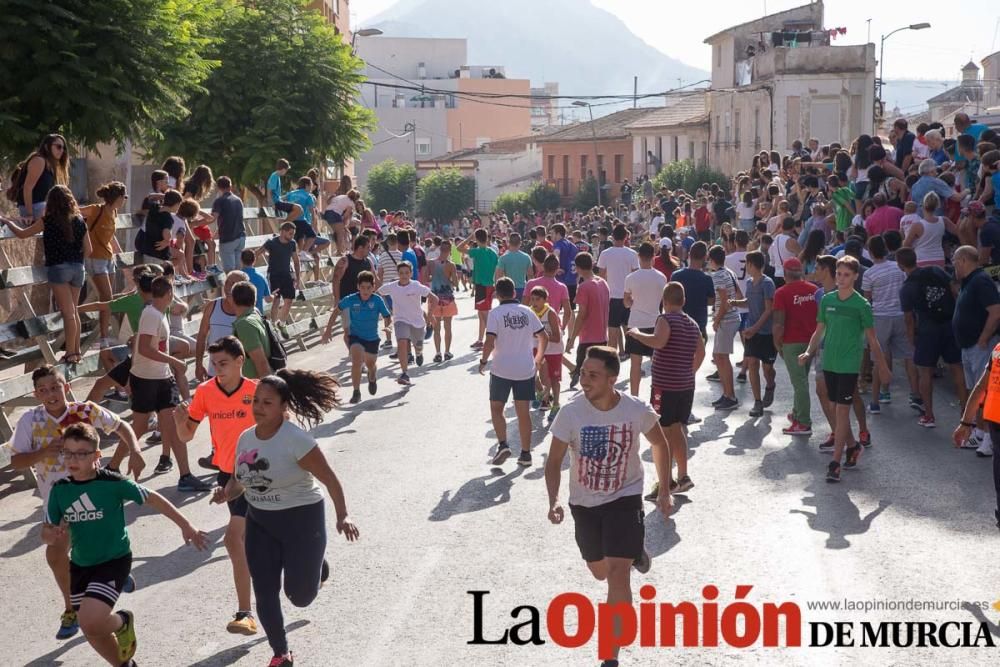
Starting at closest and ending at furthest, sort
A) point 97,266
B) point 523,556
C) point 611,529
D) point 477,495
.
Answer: point 611,529, point 523,556, point 477,495, point 97,266

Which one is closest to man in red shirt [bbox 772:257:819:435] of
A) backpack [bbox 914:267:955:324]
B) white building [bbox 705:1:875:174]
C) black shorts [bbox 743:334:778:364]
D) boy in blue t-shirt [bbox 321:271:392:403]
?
backpack [bbox 914:267:955:324]

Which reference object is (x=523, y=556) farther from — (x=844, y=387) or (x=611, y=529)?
(x=844, y=387)

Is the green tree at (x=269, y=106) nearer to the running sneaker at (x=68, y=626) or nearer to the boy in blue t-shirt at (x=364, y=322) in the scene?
the boy in blue t-shirt at (x=364, y=322)

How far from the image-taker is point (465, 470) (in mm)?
12094

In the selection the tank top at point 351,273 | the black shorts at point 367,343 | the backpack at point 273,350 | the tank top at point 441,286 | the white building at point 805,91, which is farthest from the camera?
the white building at point 805,91

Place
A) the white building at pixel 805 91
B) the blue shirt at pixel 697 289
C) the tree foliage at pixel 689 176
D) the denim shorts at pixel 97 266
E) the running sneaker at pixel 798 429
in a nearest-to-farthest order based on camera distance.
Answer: the running sneaker at pixel 798 429
the blue shirt at pixel 697 289
the denim shorts at pixel 97 266
the white building at pixel 805 91
the tree foliage at pixel 689 176

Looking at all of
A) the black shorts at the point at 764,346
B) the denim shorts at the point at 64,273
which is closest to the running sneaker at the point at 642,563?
the black shorts at the point at 764,346

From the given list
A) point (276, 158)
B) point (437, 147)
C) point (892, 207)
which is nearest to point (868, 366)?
point (892, 207)

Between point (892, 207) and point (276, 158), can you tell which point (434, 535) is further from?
point (276, 158)

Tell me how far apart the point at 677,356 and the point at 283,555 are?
4888 mm

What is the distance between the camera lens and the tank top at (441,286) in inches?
824

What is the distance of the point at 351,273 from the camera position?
18.6 meters

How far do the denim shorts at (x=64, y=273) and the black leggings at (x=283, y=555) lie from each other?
23.7 feet

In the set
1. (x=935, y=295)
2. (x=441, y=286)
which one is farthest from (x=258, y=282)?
(x=935, y=295)
